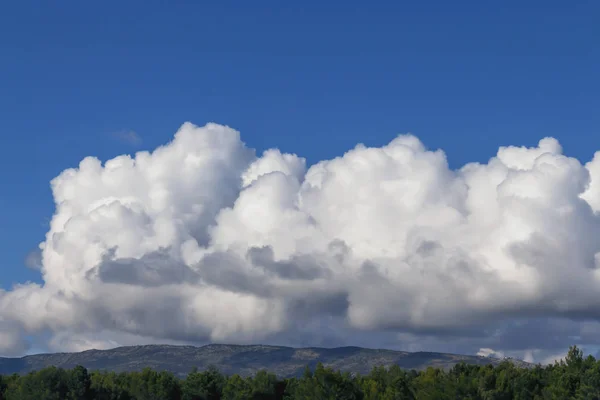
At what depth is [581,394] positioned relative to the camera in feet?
644

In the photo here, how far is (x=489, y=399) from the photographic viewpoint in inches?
7854

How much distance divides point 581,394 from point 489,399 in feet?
65.3
